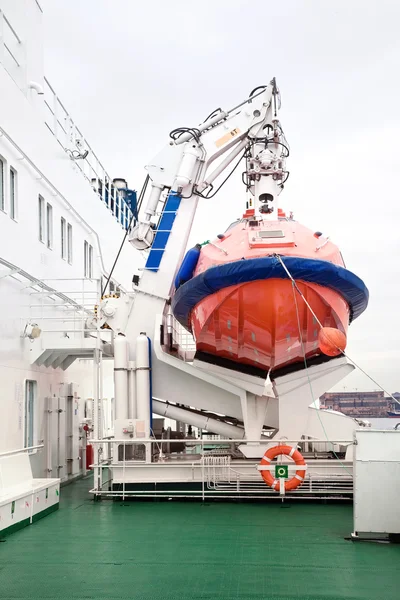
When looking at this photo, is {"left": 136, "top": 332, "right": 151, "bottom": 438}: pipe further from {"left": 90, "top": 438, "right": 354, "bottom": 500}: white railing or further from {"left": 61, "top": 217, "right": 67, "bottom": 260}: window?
{"left": 61, "top": 217, "right": 67, "bottom": 260}: window

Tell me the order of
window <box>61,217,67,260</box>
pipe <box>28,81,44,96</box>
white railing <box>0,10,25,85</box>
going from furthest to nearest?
window <box>61,217,67,260</box> < pipe <box>28,81,44,96</box> < white railing <box>0,10,25,85</box>

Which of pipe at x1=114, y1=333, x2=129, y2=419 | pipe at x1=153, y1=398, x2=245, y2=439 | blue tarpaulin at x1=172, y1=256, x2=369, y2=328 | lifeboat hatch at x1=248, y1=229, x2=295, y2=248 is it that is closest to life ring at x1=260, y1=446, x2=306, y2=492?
pipe at x1=153, y1=398, x2=245, y2=439

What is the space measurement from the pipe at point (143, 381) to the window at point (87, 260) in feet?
15.7

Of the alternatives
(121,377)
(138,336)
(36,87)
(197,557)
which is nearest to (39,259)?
(138,336)

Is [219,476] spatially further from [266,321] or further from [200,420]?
[266,321]

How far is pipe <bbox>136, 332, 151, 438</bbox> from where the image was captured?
1005cm

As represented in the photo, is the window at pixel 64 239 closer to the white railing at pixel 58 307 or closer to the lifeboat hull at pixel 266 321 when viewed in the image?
the white railing at pixel 58 307

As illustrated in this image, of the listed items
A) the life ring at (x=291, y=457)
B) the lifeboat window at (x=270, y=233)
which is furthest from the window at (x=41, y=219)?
the life ring at (x=291, y=457)

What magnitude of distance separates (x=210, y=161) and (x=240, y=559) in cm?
654

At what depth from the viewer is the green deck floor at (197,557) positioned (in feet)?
17.1

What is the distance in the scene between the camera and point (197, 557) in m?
6.28

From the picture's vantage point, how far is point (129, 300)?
36.4ft

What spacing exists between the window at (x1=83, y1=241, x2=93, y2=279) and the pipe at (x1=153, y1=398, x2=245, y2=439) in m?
4.89

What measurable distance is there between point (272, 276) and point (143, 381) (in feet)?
9.05
